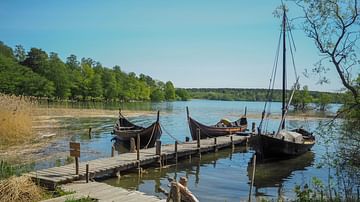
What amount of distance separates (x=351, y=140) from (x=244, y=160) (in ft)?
43.6

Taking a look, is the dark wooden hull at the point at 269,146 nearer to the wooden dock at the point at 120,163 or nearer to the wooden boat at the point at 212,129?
the wooden dock at the point at 120,163

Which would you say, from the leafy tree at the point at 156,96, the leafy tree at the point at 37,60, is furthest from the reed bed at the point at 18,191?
the leafy tree at the point at 156,96

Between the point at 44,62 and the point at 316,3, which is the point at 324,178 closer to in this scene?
the point at 316,3

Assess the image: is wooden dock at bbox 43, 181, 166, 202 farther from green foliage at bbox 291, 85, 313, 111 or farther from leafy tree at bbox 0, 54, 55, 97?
leafy tree at bbox 0, 54, 55, 97

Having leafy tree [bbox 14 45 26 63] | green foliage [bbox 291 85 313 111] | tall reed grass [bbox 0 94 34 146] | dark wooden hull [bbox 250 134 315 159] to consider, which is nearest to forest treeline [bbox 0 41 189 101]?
leafy tree [bbox 14 45 26 63]

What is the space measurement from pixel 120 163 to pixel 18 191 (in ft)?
21.6

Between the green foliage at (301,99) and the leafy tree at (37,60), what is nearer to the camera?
the green foliage at (301,99)

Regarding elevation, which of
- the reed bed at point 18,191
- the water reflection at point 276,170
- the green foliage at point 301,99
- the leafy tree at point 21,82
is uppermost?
the leafy tree at point 21,82

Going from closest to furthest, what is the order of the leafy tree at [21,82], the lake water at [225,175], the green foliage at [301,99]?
the lake water at [225,175], the green foliage at [301,99], the leafy tree at [21,82]

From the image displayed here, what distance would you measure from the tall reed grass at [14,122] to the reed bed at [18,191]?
1199cm

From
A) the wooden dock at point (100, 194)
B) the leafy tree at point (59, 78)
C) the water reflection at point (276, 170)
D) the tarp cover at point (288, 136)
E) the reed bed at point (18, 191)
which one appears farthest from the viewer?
the leafy tree at point (59, 78)

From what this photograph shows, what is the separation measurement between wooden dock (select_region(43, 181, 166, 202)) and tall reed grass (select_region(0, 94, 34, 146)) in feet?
36.5

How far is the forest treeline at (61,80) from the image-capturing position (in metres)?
68.5

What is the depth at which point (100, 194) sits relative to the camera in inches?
421
